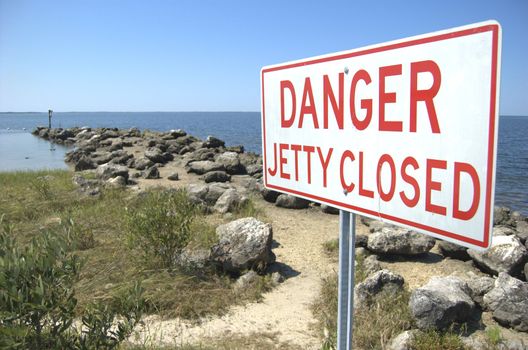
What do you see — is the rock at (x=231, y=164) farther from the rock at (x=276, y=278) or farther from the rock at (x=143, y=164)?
the rock at (x=276, y=278)

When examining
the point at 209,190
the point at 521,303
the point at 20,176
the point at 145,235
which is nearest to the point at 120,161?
the point at 20,176

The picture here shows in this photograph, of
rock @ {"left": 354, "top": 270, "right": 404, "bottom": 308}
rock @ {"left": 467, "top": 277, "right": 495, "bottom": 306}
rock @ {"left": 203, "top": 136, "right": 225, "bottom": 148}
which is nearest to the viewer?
rock @ {"left": 354, "top": 270, "right": 404, "bottom": 308}

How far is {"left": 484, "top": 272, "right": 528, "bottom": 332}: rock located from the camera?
13.5 feet

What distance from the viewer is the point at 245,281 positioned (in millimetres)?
5121

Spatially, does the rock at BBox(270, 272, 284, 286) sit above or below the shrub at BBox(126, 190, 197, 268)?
below

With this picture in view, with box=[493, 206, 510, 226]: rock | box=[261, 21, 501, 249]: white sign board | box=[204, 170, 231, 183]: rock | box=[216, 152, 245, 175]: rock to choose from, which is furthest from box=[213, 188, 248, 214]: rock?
box=[261, 21, 501, 249]: white sign board

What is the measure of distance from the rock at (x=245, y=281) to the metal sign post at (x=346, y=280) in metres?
3.24

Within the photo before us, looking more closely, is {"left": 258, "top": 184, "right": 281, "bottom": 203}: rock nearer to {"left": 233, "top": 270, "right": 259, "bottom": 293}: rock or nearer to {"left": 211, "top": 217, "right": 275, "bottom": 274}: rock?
{"left": 211, "top": 217, "right": 275, "bottom": 274}: rock

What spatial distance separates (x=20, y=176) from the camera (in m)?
13.1

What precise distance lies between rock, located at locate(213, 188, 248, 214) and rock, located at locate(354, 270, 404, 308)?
4.28 meters

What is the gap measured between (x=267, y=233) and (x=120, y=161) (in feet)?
45.9

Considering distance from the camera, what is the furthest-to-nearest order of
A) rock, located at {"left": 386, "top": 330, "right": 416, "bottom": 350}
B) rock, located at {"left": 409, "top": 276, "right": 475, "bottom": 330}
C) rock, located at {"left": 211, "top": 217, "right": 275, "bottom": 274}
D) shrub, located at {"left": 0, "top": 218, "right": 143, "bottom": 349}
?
rock, located at {"left": 211, "top": 217, "right": 275, "bottom": 274}
rock, located at {"left": 409, "top": 276, "right": 475, "bottom": 330}
rock, located at {"left": 386, "top": 330, "right": 416, "bottom": 350}
shrub, located at {"left": 0, "top": 218, "right": 143, "bottom": 349}

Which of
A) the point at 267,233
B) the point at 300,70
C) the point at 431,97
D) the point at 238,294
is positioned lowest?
the point at 238,294

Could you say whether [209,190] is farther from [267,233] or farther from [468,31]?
[468,31]
